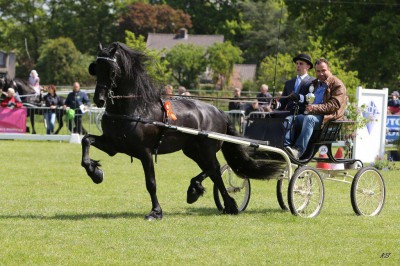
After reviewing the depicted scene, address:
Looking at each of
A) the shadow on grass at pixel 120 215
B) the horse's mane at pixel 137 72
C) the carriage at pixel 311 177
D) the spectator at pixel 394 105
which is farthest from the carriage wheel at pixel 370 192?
the spectator at pixel 394 105

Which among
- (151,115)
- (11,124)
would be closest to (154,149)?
(151,115)

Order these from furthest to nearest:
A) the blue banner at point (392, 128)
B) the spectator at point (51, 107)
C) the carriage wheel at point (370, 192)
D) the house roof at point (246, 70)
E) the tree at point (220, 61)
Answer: the house roof at point (246, 70), the tree at point (220, 61), the spectator at point (51, 107), the blue banner at point (392, 128), the carriage wheel at point (370, 192)

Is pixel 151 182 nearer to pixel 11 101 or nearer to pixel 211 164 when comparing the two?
pixel 211 164

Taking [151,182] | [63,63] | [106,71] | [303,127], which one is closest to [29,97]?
[303,127]

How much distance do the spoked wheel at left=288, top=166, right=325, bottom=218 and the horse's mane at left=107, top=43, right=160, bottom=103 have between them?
2093 millimetres

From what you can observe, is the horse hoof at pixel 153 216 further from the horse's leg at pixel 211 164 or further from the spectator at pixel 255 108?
the spectator at pixel 255 108

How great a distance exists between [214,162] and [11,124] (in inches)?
603

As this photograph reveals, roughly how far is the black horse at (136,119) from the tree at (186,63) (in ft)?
194

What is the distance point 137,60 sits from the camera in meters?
10.7

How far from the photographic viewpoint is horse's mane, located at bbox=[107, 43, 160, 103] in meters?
10.5

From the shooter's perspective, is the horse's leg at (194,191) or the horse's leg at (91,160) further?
the horse's leg at (194,191)

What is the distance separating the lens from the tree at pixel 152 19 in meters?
85.1

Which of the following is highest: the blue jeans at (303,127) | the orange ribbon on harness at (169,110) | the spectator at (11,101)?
the orange ribbon on harness at (169,110)

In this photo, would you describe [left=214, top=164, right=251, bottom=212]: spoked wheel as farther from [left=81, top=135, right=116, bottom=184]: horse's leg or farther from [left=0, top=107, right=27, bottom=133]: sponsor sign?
[left=0, top=107, right=27, bottom=133]: sponsor sign
